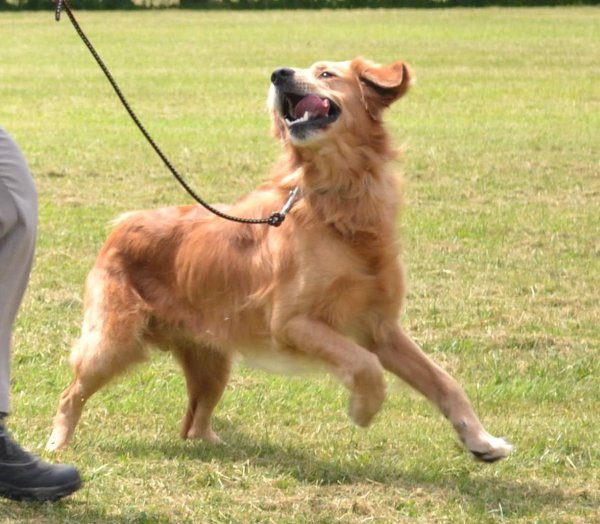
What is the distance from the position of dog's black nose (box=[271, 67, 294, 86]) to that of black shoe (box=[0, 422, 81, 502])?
1.84 metres

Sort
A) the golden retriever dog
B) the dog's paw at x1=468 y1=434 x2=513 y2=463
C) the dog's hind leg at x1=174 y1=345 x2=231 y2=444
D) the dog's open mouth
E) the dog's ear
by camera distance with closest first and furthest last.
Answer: the dog's paw at x1=468 y1=434 x2=513 y2=463 < the golden retriever dog < the dog's open mouth < the dog's ear < the dog's hind leg at x1=174 y1=345 x2=231 y2=444

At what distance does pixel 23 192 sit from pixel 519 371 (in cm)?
315

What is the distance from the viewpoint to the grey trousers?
4160 mm

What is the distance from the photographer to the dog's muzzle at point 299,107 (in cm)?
525

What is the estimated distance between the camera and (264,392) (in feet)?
20.6

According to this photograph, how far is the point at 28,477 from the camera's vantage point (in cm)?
436

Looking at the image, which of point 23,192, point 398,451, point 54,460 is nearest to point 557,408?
point 398,451

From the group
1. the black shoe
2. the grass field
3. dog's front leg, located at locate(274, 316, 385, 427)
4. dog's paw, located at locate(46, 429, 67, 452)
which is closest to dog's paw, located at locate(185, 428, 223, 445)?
the grass field

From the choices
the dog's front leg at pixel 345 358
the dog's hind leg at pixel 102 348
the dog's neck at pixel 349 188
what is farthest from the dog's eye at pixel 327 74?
the dog's hind leg at pixel 102 348

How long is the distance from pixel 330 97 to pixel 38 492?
202 centimetres

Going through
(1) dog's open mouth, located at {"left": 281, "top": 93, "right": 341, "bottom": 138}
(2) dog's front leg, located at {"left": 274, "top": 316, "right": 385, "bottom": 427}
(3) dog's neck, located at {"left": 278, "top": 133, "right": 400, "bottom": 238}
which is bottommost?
(2) dog's front leg, located at {"left": 274, "top": 316, "right": 385, "bottom": 427}

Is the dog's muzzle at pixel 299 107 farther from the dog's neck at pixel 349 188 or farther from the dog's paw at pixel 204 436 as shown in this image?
the dog's paw at pixel 204 436

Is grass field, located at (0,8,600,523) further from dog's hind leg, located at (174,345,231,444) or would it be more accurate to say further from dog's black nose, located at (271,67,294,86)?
dog's black nose, located at (271,67,294,86)

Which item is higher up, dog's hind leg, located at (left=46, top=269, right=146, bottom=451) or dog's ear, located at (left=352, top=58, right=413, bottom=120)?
dog's ear, located at (left=352, top=58, right=413, bottom=120)
